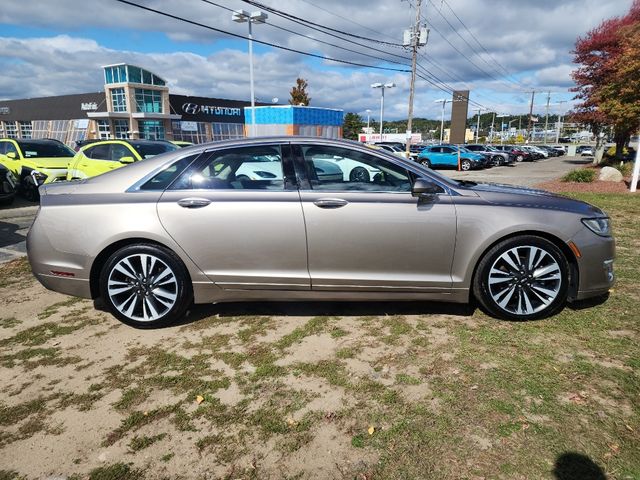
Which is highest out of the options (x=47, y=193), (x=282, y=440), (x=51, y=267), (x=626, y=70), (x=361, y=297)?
(x=626, y=70)

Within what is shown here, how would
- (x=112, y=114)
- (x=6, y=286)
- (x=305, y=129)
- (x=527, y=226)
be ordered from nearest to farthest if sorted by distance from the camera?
(x=527, y=226), (x=6, y=286), (x=305, y=129), (x=112, y=114)

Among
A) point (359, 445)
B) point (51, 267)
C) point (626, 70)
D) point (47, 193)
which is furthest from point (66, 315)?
point (626, 70)

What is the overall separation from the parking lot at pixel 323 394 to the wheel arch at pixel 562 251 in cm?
33

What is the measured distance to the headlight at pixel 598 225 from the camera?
3.60 meters

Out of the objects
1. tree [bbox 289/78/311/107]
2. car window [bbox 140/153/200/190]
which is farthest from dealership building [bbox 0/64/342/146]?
car window [bbox 140/153/200/190]

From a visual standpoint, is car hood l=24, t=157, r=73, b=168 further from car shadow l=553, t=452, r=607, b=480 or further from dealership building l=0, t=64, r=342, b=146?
dealership building l=0, t=64, r=342, b=146

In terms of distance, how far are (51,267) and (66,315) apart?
0.60 metres

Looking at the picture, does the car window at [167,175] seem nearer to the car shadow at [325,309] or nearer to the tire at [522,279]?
the car shadow at [325,309]

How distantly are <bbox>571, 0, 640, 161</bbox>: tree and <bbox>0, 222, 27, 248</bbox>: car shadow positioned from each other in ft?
69.1

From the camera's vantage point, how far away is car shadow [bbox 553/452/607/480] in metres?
2.04

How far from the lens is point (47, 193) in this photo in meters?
3.75

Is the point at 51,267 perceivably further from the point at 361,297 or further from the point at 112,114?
the point at 112,114

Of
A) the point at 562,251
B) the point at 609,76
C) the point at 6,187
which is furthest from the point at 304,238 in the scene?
the point at 609,76

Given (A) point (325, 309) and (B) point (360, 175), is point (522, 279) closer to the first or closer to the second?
(B) point (360, 175)
